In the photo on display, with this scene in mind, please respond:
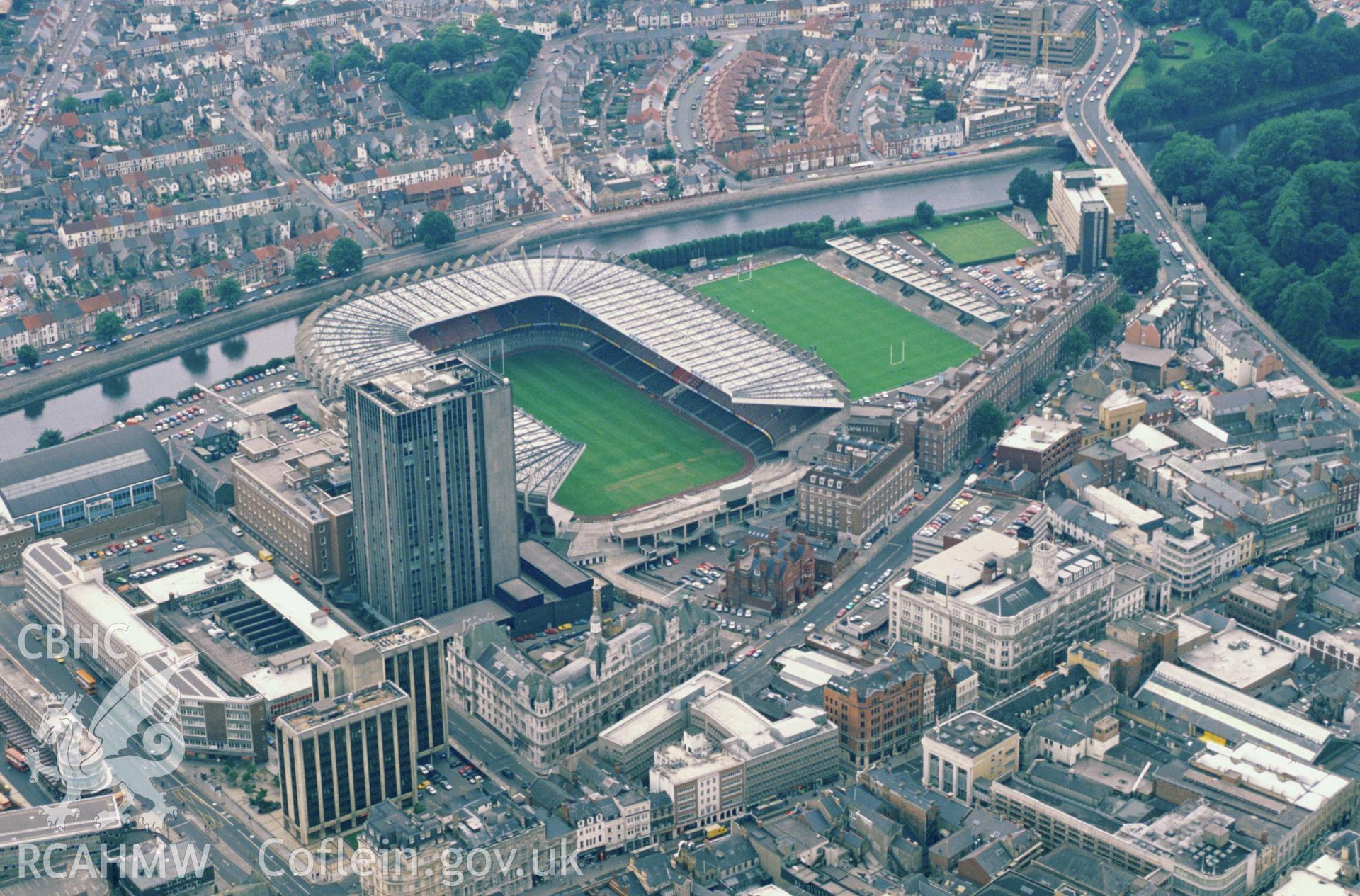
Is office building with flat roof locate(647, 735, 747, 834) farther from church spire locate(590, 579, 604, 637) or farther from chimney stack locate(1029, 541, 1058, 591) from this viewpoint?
chimney stack locate(1029, 541, 1058, 591)

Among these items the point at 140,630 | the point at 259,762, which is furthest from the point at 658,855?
the point at 140,630

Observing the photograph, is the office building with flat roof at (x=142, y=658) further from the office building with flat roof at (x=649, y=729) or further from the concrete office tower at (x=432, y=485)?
the office building with flat roof at (x=649, y=729)

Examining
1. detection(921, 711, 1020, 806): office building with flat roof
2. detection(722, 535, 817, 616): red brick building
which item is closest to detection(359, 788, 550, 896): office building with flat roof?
detection(921, 711, 1020, 806): office building with flat roof

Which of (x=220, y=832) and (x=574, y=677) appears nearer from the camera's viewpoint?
(x=220, y=832)

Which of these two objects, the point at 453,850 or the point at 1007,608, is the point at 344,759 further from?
the point at 1007,608

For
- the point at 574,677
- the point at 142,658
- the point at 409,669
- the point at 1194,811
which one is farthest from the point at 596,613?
the point at 1194,811

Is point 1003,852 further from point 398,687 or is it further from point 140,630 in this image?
point 140,630

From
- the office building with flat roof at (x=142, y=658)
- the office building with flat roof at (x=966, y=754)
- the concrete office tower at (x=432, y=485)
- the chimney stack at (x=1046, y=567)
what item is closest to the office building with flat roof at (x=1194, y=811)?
the office building with flat roof at (x=966, y=754)
